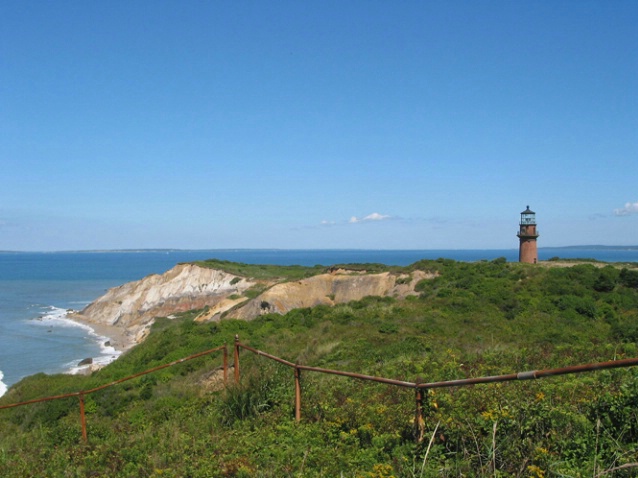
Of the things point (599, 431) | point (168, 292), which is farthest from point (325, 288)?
point (599, 431)

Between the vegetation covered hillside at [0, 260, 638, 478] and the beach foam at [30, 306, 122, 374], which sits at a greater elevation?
the vegetation covered hillside at [0, 260, 638, 478]

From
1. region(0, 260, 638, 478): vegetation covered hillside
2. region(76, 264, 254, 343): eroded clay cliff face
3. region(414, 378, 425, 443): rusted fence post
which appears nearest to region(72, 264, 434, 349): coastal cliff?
region(76, 264, 254, 343): eroded clay cliff face

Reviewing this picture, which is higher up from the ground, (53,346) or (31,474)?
(31,474)

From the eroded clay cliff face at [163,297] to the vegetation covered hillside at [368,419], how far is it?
38.3 meters

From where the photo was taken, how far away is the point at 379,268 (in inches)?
1585

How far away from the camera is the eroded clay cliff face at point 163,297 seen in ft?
183

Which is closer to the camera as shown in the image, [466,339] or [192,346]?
[466,339]

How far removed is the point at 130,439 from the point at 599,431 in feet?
21.8

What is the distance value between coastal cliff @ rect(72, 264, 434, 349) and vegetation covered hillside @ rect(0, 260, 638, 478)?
50.9ft

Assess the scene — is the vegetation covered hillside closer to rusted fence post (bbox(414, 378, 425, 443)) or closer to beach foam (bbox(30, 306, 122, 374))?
rusted fence post (bbox(414, 378, 425, 443))

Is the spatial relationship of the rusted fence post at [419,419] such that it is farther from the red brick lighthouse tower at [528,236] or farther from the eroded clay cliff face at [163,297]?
the eroded clay cliff face at [163,297]

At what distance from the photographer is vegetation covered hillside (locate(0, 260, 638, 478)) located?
205 inches

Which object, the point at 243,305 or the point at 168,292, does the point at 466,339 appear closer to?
the point at 243,305

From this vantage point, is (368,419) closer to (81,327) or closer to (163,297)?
(81,327)
